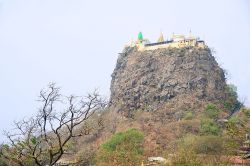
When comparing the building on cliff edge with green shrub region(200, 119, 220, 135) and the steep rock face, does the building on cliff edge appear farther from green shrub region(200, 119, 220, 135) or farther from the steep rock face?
green shrub region(200, 119, 220, 135)

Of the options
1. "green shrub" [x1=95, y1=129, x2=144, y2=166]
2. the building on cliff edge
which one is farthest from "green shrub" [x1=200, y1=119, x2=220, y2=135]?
the building on cliff edge

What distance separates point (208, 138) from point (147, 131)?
52.3ft

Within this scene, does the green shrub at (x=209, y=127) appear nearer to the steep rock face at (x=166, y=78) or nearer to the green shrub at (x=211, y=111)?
the green shrub at (x=211, y=111)

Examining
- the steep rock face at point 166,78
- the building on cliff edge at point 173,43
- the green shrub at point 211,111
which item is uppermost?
the building on cliff edge at point 173,43

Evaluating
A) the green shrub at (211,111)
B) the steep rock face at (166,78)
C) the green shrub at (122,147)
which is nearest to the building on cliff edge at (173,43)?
the steep rock face at (166,78)

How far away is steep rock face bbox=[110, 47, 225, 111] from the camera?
6650cm

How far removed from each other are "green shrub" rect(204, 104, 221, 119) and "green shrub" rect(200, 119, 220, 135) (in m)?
2.81

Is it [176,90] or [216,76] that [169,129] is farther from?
[216,76]

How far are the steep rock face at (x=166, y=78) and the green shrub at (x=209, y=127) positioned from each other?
Answer: 1034 cm

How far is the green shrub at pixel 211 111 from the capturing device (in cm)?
5864

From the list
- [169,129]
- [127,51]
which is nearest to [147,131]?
[169,129]

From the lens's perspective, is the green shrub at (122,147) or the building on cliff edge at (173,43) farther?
the building on cliff edge at (173,43)

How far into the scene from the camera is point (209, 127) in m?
53.8

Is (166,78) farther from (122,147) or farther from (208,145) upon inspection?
(122,147)
